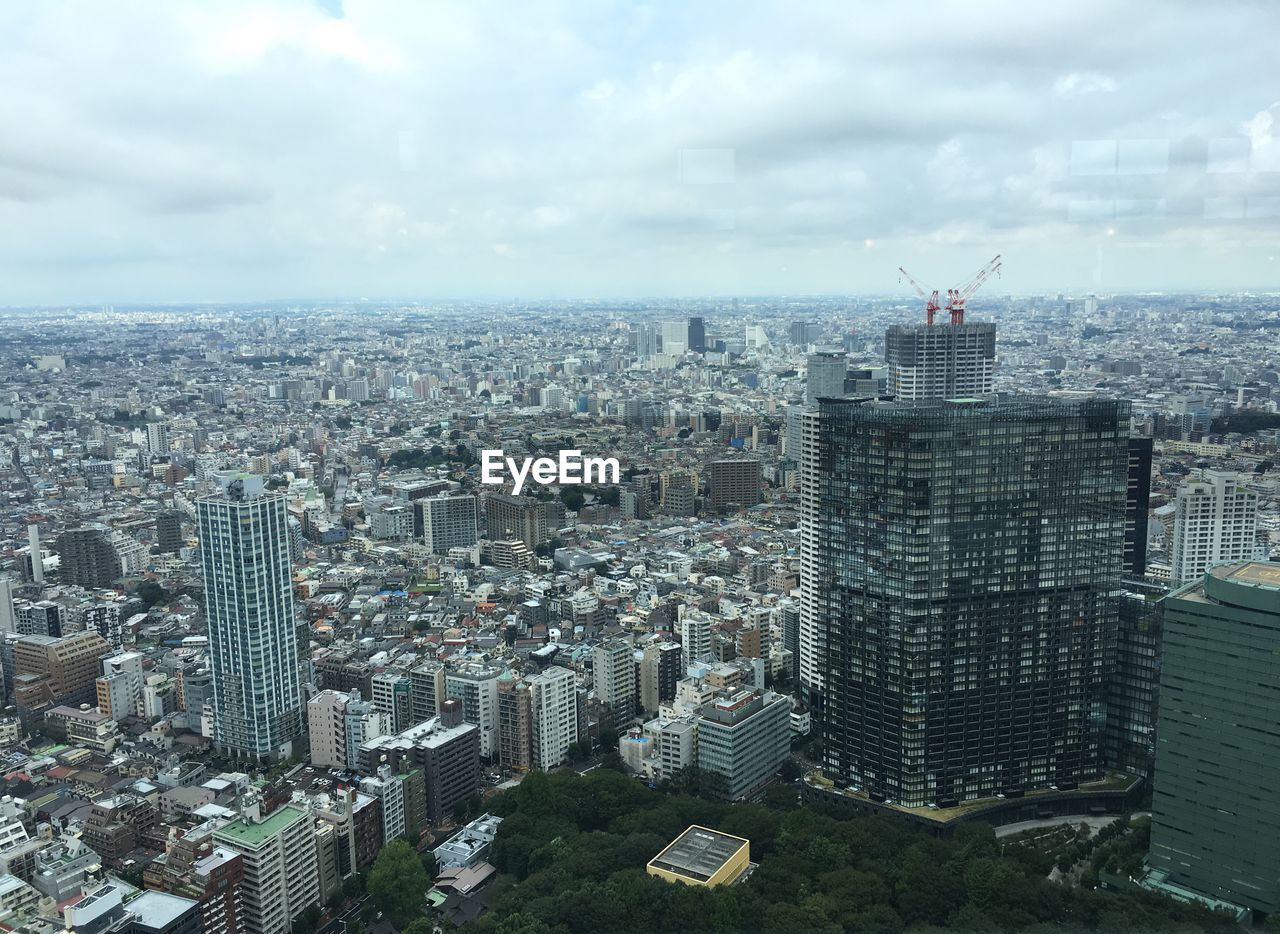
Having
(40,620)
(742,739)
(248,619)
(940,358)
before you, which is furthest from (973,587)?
(40,620)

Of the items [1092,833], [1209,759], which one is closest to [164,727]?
[1092,833]

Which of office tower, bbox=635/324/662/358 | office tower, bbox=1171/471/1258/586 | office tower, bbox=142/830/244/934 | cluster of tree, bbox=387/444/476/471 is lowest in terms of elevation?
office tower, bbox=142/830/244/934

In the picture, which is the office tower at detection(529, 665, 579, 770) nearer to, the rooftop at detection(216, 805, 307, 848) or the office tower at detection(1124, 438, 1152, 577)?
the rooftop at detection(216, 805, 307, 848)

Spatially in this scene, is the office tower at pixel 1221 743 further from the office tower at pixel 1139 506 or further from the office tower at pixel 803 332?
the office tower at pixel 803 332

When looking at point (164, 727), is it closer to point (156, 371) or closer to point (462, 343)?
point (156, 371)

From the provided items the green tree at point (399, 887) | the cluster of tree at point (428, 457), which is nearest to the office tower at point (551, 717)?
the green tree at point (399, 887)

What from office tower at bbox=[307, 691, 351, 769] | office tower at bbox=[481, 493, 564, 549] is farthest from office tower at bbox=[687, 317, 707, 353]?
office tower at bbox=[307, 691, 351, 769]

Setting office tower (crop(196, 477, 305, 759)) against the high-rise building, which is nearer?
office tower (crop(196, 477, 305, 759))
